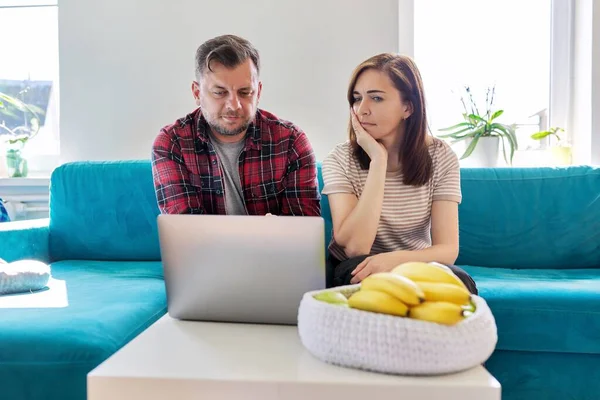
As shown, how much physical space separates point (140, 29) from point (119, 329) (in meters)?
1.71

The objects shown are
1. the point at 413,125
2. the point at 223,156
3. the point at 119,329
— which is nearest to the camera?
the point at 119,329

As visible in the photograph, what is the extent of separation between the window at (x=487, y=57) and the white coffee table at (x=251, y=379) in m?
2.13

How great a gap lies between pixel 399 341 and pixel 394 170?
39.5 inches

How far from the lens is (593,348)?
1651 millimetres

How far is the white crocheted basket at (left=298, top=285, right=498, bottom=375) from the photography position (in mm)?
829

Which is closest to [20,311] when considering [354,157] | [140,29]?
[354,157]

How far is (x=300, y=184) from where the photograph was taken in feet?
6.23

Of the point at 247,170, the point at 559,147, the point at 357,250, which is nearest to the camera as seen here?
the point at 357,250

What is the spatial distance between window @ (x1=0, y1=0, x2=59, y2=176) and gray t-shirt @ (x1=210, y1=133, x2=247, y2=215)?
1.45 metres

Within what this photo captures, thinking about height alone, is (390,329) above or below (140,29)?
below

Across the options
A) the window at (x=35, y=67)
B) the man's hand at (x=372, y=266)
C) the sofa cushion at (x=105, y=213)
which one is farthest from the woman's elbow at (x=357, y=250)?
the window at (x=35, y=67)

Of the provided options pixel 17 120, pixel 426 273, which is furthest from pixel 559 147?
pixel 17 120

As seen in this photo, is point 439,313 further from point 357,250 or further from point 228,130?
point 228,130

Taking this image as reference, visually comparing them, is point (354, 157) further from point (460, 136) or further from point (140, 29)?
point (140, 29)
